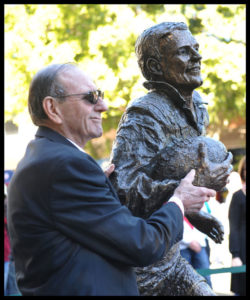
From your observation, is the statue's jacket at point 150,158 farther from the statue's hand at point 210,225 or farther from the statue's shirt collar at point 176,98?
the statue's hand at point 210,225

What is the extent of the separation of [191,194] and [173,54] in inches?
44.8

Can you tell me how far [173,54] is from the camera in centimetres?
357

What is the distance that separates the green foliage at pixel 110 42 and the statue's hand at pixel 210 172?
30.6 ft

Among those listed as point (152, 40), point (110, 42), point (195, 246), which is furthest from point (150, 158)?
point (110, 42)

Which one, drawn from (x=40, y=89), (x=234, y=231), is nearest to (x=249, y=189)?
(x=234, y=231)

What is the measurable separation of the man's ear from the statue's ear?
1239mm

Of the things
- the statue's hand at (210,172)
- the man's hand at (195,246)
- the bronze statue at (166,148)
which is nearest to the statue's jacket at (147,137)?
the bronze statue at (166,148)

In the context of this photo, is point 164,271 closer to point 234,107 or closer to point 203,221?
point 203,221

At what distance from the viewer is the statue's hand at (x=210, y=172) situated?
3164 millimetres

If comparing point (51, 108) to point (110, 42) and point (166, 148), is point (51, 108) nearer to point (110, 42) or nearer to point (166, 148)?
point (166, 148)

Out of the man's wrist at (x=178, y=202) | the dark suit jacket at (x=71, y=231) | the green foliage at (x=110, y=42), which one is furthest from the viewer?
the green foliage at (x=110, y=42)

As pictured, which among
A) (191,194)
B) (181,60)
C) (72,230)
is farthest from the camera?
(181,60)

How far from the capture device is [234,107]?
48.1ft

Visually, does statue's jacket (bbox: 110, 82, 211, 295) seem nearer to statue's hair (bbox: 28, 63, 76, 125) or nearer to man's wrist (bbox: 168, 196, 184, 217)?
man's wrist (bbox: 168, 196, 184, 217)
